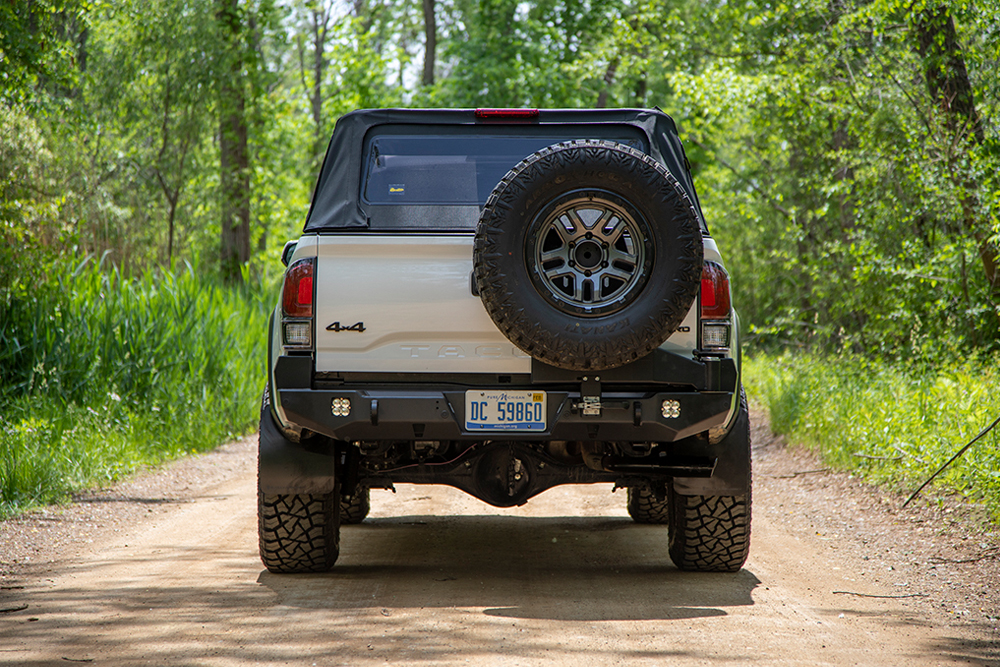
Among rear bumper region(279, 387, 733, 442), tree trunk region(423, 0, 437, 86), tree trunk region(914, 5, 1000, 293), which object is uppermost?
tree trunk region(423, 0, 437, 86)

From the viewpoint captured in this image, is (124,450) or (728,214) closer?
(124,450)

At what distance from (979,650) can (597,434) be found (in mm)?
1679

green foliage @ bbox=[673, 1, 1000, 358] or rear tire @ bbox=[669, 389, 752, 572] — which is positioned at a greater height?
green foliage @ bbox=[673, 1, 1000, 358]

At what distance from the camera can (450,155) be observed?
15.6 ft

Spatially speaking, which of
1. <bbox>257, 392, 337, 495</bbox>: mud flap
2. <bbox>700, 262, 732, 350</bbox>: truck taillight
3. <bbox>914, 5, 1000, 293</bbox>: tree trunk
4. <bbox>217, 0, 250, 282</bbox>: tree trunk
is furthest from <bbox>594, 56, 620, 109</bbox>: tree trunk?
<bbox>257, 392, 337, 495</bbox>: mud flap

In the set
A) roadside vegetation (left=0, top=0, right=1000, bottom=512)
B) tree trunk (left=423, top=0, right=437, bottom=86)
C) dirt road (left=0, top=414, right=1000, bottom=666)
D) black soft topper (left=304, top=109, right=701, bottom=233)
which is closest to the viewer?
dirt road (left=0, top=414, right=1000, bottom=666)

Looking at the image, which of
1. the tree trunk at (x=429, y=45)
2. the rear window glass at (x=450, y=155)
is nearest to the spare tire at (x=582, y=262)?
the rear window glass at (x=450, y=155)

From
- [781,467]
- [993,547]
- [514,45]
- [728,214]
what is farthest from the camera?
[514,45]

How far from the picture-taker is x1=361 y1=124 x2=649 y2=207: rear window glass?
183 inches

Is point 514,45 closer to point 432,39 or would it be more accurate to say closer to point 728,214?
point 432,39

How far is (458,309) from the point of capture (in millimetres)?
4211

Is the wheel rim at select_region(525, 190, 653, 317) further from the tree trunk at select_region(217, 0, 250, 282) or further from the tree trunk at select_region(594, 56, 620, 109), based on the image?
the tree trunk at select_region(594, 56, 620, 109)

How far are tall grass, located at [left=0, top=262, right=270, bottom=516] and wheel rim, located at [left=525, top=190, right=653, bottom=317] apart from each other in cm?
458

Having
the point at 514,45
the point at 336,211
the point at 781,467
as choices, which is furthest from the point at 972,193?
the point at 514,45
